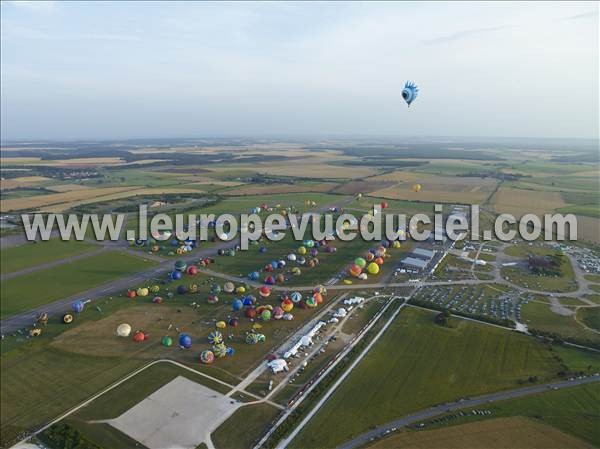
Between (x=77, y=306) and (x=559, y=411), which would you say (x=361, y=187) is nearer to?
(x=77, y=306)

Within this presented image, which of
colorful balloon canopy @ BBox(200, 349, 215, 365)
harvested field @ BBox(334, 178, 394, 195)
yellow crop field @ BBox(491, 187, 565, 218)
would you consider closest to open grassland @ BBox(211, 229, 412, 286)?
colorful balloon canopy @ BBox(200, 349, 215, 365)

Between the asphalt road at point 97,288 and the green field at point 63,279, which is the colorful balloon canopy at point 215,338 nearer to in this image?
the asphalt road at point 97,288

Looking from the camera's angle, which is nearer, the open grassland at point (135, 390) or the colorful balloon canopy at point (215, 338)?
the open grassland at point (135, 390)

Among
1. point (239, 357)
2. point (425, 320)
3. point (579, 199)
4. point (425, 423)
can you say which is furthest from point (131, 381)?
point (579, 199)

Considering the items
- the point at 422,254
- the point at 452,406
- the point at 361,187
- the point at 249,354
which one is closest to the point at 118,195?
the point at 361,187

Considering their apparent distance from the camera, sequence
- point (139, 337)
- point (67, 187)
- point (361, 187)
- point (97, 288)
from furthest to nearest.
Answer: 1. point (67, 187)
2. point (361, 187)
3. point (97, 288)
4. point (139, 337)

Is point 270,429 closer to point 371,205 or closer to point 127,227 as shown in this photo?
point 127,227

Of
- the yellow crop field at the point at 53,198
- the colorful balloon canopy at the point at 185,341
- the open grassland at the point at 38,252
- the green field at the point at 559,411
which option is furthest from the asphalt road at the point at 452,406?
the yellow crop field at the point at 53,198
